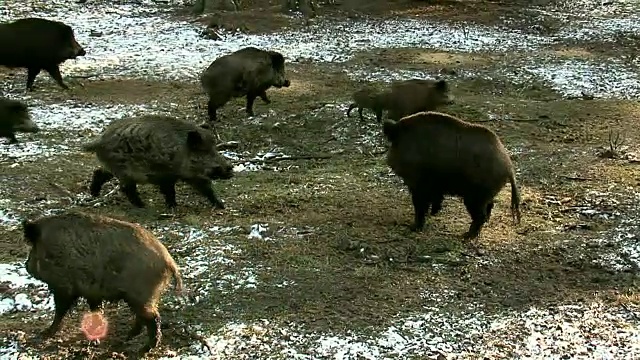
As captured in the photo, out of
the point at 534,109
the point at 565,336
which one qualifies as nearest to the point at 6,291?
the point at 565,336

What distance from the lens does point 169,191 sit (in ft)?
25.0

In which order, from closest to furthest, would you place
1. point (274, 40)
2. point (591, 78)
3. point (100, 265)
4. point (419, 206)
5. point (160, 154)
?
1. point (100, 265)
2. point (419, 206)
3. point (160, 154)
4. point (591, 78)
5. point (274, 40)

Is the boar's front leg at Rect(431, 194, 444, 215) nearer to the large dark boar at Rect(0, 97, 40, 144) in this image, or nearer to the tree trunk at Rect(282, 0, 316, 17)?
the large dark boar at Rect(0, 97, 40, 144)

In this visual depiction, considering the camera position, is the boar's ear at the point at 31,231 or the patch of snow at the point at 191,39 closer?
the boar's ear at the point at 31,231

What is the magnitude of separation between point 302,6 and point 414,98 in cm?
866

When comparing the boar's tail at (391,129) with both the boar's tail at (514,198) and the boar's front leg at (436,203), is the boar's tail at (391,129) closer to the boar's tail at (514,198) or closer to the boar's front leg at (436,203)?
the boar's front leg at (436,203)

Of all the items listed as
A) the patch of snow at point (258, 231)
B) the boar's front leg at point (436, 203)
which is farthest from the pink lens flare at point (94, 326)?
the boar's front leg at point (436, 203)

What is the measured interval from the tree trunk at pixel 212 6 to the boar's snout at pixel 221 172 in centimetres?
1143

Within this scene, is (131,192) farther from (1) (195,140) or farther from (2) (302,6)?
(2) (302,6)

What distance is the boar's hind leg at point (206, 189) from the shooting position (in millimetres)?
7523

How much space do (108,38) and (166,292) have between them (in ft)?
35.4

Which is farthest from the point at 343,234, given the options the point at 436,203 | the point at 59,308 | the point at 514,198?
the point at 59,308

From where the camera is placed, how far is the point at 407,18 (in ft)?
60.4

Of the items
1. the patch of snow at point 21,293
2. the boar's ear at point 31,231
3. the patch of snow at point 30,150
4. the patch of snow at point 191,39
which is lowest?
the patch of snow at point 191,39
